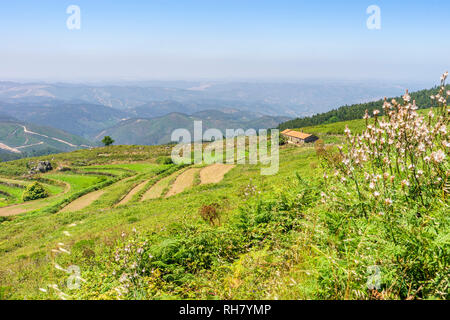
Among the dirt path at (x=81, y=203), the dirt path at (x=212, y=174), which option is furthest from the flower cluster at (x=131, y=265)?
the dirt path at (x=81, y=203)

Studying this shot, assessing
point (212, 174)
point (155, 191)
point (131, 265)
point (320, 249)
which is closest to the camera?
point (320, 249)

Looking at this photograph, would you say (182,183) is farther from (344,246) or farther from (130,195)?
(344,246)

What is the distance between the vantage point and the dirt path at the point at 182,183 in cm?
3808

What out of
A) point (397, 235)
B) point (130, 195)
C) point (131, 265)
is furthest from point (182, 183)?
point (397, 235)

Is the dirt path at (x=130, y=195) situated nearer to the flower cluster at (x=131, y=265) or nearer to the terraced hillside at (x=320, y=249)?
the terraced hillside at (x=320, y=249)

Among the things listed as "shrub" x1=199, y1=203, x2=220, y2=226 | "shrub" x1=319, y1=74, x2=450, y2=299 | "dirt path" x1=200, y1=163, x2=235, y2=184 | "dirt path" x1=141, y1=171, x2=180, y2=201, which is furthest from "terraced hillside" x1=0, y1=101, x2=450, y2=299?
"dirt path" x1=200, y1=163, x2=235, y2=184

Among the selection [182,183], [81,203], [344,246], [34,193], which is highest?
[344,246]

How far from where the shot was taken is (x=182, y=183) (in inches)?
1662

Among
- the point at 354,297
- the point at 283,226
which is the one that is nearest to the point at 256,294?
the point at 354,297

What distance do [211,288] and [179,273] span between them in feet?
4.81

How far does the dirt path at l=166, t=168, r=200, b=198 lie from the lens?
3808cm

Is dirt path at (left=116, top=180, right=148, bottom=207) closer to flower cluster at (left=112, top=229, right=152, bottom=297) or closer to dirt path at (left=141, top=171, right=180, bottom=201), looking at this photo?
dirt path at (left=141, top=171, right=180, bottom=201)
